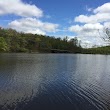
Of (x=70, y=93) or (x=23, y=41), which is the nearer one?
(x=70, y=93)

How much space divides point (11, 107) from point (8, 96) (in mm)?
4392

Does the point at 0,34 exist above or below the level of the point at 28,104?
above

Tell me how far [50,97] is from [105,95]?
25.3ft

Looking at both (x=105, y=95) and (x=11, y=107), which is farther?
(x=105, y=95)

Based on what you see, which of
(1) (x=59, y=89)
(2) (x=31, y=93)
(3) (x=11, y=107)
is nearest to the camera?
(3) (x=11, y=107)

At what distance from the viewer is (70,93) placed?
27641 mm

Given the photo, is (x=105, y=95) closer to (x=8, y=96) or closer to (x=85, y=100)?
(x=85, y=100)

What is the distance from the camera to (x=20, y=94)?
25375 millimetres

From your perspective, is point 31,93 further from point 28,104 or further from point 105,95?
point 105,95

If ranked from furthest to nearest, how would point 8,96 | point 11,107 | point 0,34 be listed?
point 0,34 < point 8,96 < point 11,107

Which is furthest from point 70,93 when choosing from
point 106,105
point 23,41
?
point 23,41

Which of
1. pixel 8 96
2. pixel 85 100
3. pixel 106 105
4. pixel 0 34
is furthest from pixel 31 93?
pixel 0 34

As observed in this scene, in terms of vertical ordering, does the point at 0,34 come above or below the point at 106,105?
above

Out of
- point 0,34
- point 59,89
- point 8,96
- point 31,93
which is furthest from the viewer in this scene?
point 0,34
